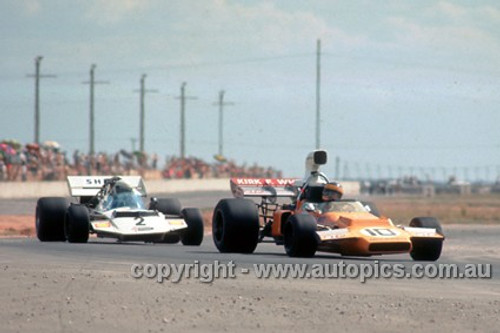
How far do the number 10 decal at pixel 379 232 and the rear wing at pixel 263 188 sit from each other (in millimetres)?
4355

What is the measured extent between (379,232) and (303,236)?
1366 millimetres

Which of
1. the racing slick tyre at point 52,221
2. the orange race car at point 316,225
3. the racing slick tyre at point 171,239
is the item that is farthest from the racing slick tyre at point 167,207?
the orange race car at point 316,225

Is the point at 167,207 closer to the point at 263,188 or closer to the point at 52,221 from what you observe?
the point at 52,221

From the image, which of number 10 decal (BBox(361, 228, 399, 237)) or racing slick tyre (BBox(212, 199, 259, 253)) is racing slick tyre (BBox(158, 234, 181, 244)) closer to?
racing slick tyre (BBox(212, 199, 259, 253))

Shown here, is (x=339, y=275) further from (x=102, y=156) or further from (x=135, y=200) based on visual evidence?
(x=102, y=156)

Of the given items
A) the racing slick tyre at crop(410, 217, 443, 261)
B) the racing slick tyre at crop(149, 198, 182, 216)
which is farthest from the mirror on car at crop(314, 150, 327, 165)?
the racing slick tyre at crop(149, 198, 182, 216)

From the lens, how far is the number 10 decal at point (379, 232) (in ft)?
72.2

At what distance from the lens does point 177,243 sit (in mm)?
30641

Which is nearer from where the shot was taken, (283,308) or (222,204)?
(283,308)

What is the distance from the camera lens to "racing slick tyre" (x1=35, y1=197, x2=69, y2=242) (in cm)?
2961

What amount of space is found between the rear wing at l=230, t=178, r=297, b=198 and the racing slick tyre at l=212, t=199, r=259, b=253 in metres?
1.86

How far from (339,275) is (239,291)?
10.9 feet

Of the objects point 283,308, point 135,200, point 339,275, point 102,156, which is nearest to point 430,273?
point 339,275

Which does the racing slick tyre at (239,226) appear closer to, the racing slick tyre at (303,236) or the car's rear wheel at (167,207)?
the racing slick tyre at (303,236)
